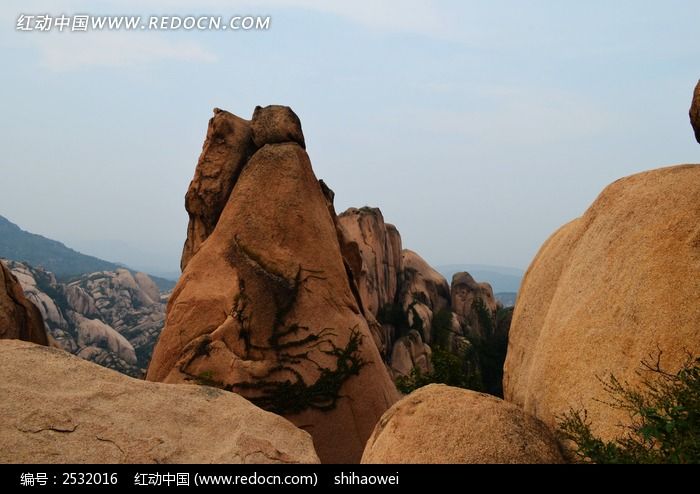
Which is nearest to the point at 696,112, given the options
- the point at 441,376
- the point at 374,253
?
the point at 441,376

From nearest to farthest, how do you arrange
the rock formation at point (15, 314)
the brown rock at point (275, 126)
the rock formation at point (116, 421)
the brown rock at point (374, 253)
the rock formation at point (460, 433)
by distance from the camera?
the rock formation at point (460, 433) → the rock formation at point (116, 421) → the rock formation at point (15, 314) → the brown rock at point (275, 126) → the brown rock at point (374, 253)

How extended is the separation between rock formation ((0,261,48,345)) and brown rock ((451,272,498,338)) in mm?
25609

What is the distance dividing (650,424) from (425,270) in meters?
29.9

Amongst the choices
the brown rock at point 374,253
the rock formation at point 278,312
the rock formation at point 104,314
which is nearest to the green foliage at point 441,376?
the rock formation at point 278,312

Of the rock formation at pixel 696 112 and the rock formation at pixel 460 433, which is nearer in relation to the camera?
the rock formation at pixel 460 433

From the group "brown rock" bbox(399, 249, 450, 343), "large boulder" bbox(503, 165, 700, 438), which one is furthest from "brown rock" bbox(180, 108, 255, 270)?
"brown rock" bbox(399, 249, 450, 343)

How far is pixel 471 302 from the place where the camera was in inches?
1345

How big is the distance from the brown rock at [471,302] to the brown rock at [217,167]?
2289cm

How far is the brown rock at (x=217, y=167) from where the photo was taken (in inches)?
487

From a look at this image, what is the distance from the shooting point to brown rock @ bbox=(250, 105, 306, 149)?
12.2 meters

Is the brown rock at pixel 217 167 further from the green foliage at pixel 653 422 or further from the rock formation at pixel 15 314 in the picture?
the green foliage at pixel 653 422

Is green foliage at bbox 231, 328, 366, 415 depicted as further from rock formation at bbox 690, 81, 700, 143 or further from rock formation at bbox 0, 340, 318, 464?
rock formation at bbox 690, 81, 700, 143

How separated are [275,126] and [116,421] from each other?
7.62m

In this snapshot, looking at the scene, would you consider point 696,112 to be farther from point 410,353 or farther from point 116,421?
point 410,353
